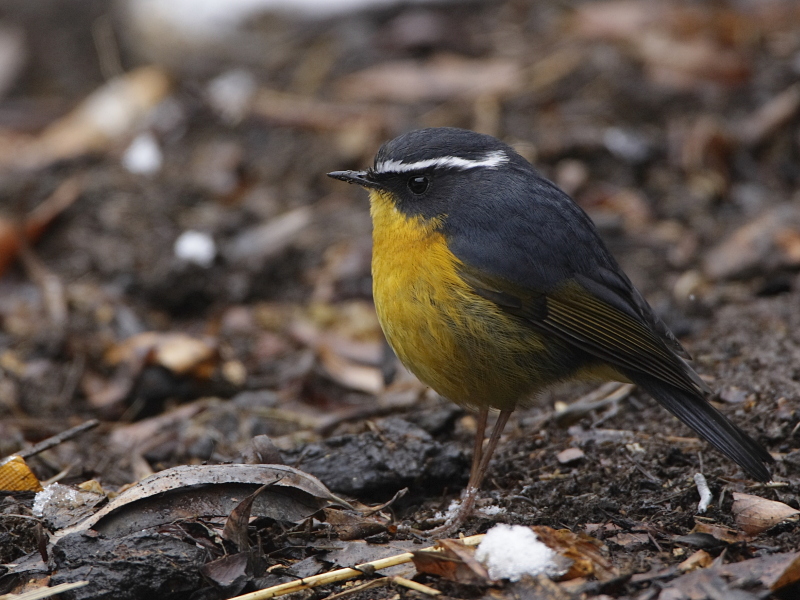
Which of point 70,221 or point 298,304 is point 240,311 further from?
point 70,221

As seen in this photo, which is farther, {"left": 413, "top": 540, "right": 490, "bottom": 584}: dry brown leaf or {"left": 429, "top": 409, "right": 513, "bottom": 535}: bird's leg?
{"left": 429, "top": 409, "right": 513, "bottom": 535}: bird's leg

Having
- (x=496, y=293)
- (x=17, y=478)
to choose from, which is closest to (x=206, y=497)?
(x=17, y=478)

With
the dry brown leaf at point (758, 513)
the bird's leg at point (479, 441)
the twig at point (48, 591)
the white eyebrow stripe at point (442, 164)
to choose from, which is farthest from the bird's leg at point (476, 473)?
the twig at point (48, 591)

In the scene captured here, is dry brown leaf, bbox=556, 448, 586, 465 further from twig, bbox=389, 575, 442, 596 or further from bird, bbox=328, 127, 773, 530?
twig, bbox=389, 575, 442, 596

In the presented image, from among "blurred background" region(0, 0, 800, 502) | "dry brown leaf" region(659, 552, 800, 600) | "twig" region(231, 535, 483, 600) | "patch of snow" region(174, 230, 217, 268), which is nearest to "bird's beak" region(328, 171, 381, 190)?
"blurred background" region(0, 0, 800, 502)

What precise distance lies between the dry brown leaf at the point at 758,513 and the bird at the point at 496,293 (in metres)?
0.36

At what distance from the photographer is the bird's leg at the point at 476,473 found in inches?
161

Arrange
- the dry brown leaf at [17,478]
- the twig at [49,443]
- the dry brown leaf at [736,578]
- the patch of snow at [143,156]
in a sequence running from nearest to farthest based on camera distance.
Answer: the dry brown leaf at [736,578] < the dry brown leaf at [17,478] < the twig at [49,443] < the patch of snow at [143,156]

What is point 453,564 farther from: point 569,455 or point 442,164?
point 442,164

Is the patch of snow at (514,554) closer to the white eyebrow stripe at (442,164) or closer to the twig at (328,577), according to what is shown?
the twig at (328,577)

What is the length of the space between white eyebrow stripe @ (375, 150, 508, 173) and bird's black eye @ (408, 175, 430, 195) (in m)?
0.06

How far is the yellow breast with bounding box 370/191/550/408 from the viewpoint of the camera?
4375 millimetres

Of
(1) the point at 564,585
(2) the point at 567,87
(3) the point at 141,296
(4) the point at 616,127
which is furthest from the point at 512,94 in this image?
(1) the point at 564,585

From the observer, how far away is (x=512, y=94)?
8.95 metres
